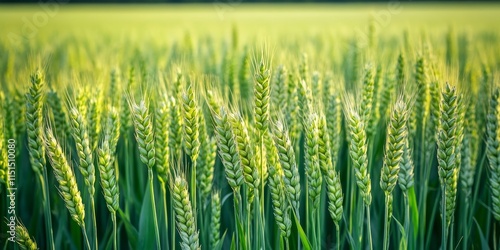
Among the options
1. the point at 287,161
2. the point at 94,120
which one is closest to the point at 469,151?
the point at 287,161

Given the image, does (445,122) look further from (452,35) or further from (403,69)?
(452,35)

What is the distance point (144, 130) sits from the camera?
72.7 inches

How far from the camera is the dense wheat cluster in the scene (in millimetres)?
1798

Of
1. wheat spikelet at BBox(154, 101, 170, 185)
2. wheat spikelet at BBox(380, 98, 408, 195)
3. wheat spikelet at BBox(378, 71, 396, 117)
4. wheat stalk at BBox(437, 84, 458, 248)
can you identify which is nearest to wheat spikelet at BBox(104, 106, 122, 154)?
wheat spikelet at BBox(154, 101, 170, 185)

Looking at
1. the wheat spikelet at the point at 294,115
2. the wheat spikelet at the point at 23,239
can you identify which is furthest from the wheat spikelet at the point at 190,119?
the wheat spikelet at the point at 23,239

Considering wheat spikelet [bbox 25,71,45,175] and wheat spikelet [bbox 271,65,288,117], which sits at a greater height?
wheat spikelet [bbox 271,65,288,117]

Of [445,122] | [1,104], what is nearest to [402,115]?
[445,122]

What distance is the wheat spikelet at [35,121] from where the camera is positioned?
2.00 m

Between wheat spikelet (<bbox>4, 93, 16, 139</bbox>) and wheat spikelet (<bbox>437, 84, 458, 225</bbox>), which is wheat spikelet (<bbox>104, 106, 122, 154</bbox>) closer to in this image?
wheat spikelet (<bbox>4, 93, 16, 139</bbox>)

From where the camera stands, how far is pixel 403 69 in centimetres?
271

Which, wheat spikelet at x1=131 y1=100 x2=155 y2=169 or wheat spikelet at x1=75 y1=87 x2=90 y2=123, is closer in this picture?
wheat spikelet at x1=131 y1=100 x2=155 y2=169

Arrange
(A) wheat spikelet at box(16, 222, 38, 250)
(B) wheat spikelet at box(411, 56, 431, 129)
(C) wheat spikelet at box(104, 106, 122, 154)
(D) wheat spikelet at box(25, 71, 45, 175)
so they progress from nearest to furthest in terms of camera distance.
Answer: (A) wheat spikelet at box(16, 222, 38, 250)
(D) wheat spikelet at box(25, 71, 45, 175)
(C) wheat spikelet at box(104, 106, 122, 154)
(B) wheat spikelet at box(411, 56, 431, 129)

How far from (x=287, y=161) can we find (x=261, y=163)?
0.10 meters

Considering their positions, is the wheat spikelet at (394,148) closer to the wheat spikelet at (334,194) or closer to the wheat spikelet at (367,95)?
the wheat spikelet at (334,194)
